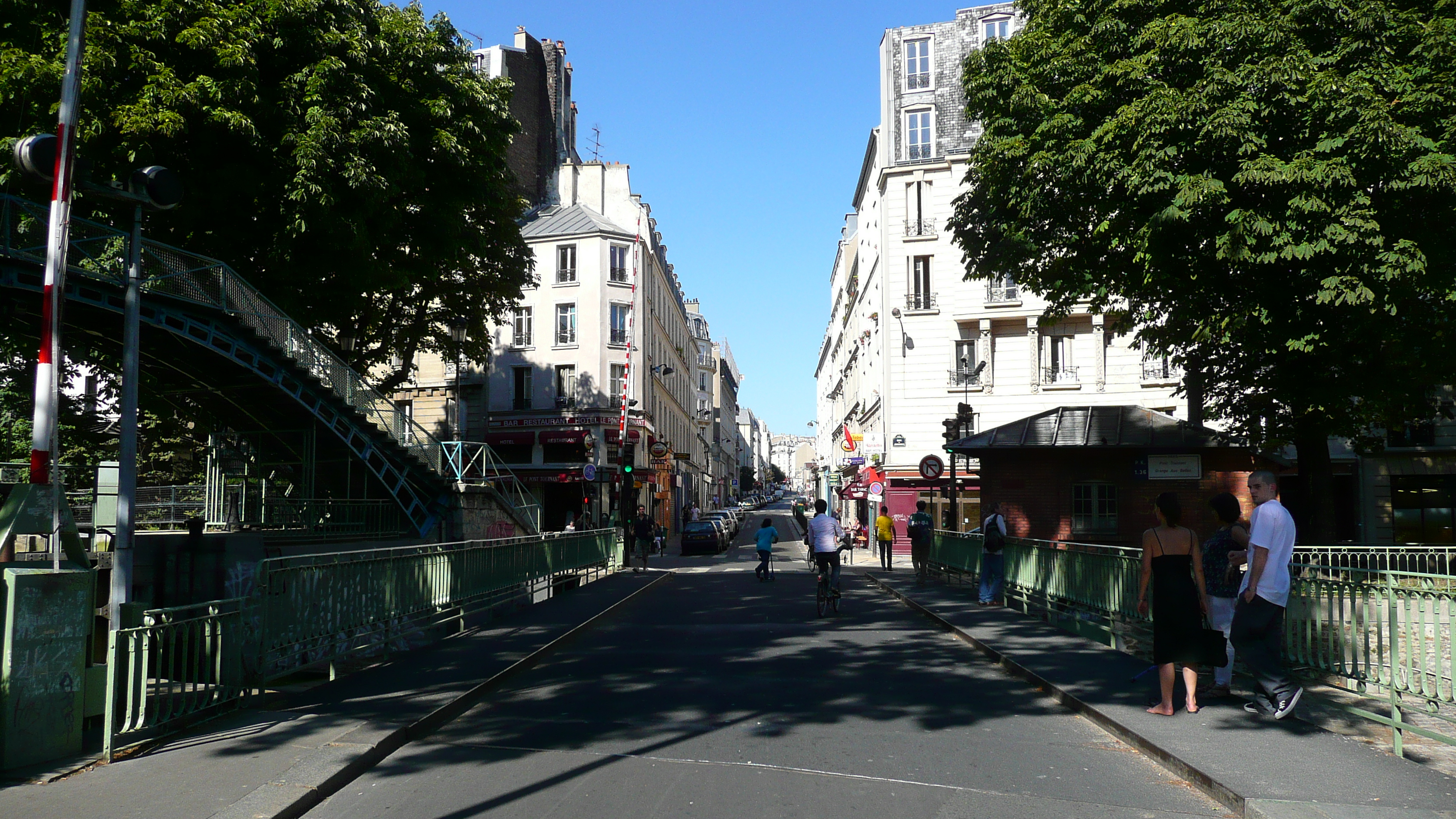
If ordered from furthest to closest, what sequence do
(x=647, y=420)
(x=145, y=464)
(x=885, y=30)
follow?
(x=647, y=420), (x=885, y=30), (x=145, y=464)

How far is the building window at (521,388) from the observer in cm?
4594

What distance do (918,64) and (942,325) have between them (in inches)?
432

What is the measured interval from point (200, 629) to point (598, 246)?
1597 inches

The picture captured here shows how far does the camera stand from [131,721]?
649 cm

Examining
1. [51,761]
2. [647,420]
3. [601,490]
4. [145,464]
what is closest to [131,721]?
[51,761]

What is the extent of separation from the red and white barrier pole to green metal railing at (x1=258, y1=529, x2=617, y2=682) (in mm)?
1939

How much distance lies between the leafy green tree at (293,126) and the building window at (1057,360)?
23129 mm

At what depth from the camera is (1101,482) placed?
77.7ft

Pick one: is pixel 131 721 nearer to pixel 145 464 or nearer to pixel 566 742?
pixel 566 742

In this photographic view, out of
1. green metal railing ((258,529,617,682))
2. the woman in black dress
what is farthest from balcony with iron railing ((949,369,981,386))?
the woman in black dress

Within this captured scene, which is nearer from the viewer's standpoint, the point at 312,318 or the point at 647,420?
the point at 312,318

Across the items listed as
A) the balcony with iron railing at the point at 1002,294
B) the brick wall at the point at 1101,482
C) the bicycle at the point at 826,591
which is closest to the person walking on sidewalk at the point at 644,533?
the brick wall at the point at 1101,482

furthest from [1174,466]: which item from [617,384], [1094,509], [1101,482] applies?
[617,384]

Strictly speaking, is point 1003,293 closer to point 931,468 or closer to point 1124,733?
point 931,468
